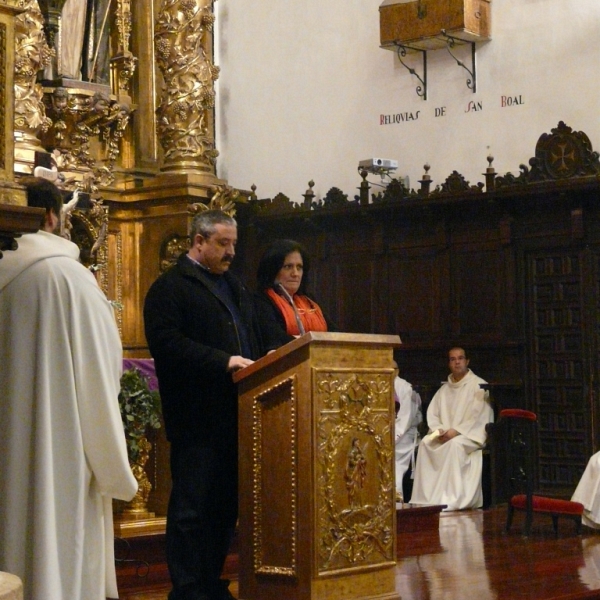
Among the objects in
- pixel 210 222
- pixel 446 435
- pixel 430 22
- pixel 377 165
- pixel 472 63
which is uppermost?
pixel 430 22

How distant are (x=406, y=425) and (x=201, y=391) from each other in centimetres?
660

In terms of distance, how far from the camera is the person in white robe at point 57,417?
379cm

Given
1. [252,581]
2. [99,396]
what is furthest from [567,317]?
[99,396]

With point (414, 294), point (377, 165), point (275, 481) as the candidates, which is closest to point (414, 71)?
point (377, 165)

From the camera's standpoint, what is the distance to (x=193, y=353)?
15.5ft

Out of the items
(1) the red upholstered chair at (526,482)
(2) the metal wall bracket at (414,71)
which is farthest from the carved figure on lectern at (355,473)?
(2) the metal wall bracket at (414,71)

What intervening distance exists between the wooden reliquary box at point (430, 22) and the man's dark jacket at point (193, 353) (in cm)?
706

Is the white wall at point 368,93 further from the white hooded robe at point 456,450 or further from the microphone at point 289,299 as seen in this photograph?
the microphone at point 289,299

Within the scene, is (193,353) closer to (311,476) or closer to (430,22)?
(311,476)

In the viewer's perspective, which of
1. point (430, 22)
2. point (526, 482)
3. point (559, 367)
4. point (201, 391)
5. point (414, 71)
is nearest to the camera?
point (201, 391)

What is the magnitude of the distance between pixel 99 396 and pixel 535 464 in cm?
751

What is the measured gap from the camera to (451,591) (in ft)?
19.0

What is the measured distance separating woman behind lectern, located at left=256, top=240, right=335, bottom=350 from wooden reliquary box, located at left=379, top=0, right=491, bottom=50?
644cm

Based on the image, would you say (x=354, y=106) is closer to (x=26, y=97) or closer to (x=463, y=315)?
(x=463, y=315)
